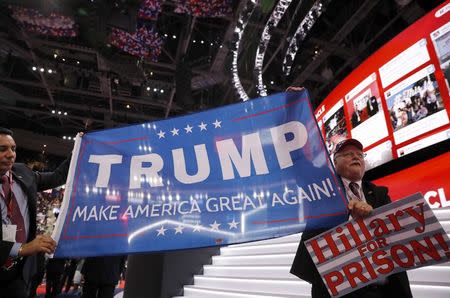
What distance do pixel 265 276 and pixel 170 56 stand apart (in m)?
9.25

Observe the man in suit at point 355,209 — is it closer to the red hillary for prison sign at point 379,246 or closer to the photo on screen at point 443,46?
the red hillary for prison sign at point 379,246

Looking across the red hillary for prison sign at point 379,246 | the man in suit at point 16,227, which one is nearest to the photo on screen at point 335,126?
the red hillary for prison sign at point 379,246

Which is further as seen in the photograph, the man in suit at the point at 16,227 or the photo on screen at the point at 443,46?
the photo on screen at the point at 443,46

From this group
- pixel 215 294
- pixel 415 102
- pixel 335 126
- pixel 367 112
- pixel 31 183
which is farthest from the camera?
pixel 335 126

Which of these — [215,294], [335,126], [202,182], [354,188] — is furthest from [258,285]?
[335,126]

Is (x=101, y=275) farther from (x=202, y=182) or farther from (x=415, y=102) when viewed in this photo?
(x=415, y=102)

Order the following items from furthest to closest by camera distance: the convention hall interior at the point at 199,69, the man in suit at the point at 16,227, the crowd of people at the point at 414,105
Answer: the crowd of people at the point at 414,105, the convention hall interior at the point at 199,69, the man in suit at the point at 16,227

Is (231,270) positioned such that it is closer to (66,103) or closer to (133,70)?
(133,70)

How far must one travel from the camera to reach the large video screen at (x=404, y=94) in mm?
4891

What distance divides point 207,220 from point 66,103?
14902 millimetres

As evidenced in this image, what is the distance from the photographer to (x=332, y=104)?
7844 mm

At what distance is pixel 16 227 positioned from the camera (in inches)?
82.5

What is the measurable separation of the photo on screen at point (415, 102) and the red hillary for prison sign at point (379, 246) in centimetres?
383

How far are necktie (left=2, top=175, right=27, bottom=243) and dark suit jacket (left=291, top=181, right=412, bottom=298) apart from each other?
170cm
